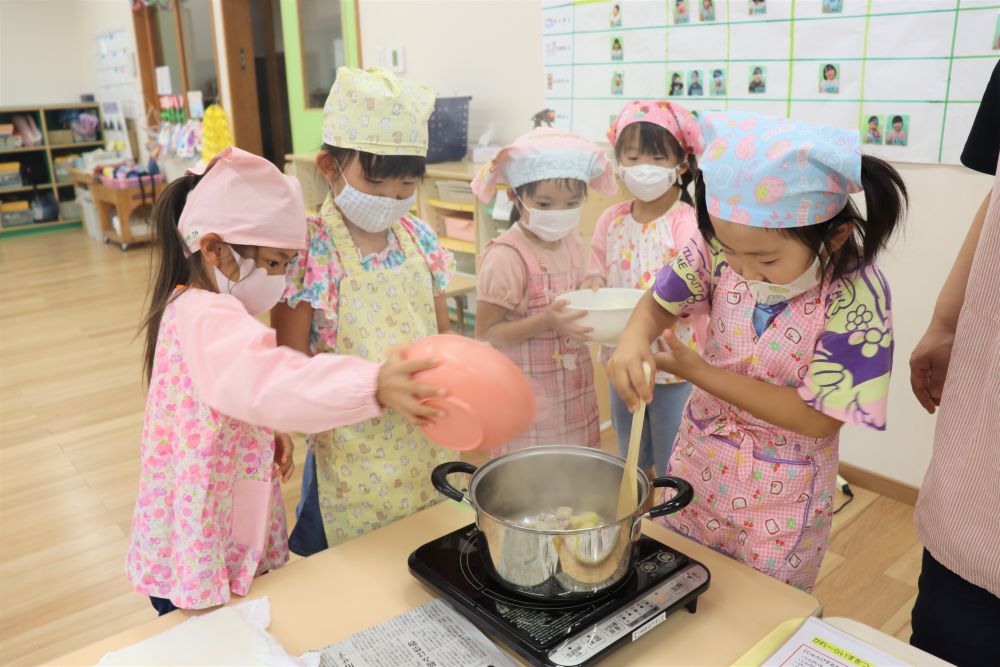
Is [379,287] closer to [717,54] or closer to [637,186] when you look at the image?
[637,186]

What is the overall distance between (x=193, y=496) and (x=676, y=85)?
2.21m

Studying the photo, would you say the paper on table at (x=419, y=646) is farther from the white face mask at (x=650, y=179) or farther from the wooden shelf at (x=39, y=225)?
the wooden shelf at (x=39, y=225)

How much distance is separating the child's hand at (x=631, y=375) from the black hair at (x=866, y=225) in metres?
0.23

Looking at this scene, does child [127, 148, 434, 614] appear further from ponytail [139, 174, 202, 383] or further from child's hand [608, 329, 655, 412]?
child's hand [608, 329, 655, 412]

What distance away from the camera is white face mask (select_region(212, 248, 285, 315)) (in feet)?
3.25

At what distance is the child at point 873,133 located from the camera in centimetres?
215

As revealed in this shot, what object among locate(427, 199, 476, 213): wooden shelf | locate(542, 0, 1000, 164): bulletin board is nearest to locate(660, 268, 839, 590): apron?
locate(542, 0, 1000, 164): bulletin board

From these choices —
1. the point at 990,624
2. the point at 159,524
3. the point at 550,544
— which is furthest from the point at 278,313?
the point at 990,624

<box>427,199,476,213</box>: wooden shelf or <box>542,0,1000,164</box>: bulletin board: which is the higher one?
<box>542,0,1000,164</box>: bulletin board

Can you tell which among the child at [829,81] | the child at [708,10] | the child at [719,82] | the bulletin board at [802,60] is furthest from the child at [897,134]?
the child at [708,10]

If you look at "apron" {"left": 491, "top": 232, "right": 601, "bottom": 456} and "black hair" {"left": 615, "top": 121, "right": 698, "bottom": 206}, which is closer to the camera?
"apron" {"left": 491, "top": 232, "right": 601, "bottom": 456}

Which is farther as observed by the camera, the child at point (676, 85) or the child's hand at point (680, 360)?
the child at point (676, 85)

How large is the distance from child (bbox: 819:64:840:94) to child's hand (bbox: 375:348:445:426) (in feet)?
6.34

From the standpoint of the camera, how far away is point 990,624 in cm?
92
